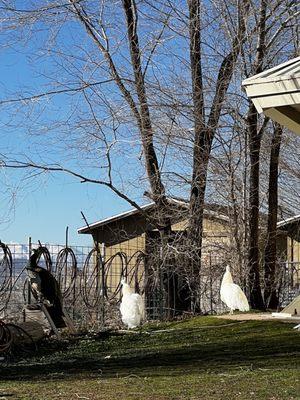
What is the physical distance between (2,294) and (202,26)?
6.92 meters

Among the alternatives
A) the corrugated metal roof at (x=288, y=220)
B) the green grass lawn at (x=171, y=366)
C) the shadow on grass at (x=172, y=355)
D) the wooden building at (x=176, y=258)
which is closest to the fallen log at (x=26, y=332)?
the green grass lawn at (x=171, y=366)

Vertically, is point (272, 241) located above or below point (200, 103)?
below

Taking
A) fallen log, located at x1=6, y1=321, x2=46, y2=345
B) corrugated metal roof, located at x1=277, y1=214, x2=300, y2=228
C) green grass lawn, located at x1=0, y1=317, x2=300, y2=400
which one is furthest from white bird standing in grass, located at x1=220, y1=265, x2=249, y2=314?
corrugated metal roof, located at x1=277, y1=214, x2=300, y2=228

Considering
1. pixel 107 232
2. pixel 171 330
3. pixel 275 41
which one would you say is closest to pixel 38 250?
pixel 171 330

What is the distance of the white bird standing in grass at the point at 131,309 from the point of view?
1315 cm

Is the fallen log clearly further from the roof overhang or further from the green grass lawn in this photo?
the roof overhang

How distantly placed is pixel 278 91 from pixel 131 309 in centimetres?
843

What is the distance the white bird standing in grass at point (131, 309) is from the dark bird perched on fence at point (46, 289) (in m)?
1.25

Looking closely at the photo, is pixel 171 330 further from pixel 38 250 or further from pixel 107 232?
pixel 107 232

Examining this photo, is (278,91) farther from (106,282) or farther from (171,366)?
(106,282)

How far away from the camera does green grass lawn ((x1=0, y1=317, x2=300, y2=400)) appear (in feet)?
21.9

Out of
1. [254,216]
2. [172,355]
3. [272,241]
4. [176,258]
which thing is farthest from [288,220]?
[172,355]

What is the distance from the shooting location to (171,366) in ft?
27.5

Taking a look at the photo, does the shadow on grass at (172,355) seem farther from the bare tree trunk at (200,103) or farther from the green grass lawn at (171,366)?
the bare tree trunk at (200,103)
